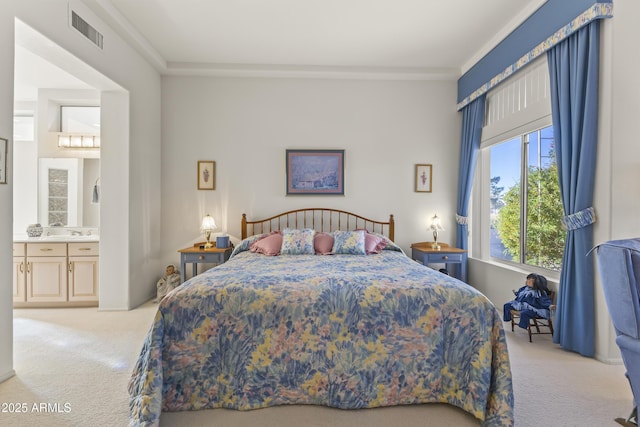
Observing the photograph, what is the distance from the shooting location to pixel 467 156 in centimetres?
427

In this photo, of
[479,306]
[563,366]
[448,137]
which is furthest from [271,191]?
[563,366]

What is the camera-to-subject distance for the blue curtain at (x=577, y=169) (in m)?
2.50

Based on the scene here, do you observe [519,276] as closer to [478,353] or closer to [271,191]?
[478,353]

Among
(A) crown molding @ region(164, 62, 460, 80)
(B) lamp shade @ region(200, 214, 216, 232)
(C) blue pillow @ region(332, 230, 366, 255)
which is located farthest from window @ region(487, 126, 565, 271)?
(B) lamp shade @ region(200, 214, 216, 232)

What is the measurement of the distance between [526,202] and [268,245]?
3.06 m

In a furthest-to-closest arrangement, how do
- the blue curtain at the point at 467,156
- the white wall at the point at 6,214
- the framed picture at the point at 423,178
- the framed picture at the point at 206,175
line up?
the framed picture at the point at 423,178, the framed picture at the point at 206,175, the blue curtain at the point at 467,156, the white wall at the point at 6,214

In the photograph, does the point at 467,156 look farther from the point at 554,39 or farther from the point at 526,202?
the point at 554,39

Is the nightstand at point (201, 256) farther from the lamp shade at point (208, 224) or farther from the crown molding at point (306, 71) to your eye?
the crown molding at point (306, 71)

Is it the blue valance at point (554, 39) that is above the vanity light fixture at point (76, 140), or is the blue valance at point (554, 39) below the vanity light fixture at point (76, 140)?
above

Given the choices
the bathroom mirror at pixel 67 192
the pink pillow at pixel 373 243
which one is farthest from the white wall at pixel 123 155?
the pink pillow at pixel 373 243

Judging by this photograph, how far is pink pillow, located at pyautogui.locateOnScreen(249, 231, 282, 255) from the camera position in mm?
3671

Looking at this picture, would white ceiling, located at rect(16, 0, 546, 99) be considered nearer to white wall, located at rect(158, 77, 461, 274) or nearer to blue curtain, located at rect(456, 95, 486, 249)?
white wall, located at rect(158, 77, 461, 274)

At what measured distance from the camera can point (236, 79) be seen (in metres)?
4.46

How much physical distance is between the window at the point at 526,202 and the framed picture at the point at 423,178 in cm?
80
